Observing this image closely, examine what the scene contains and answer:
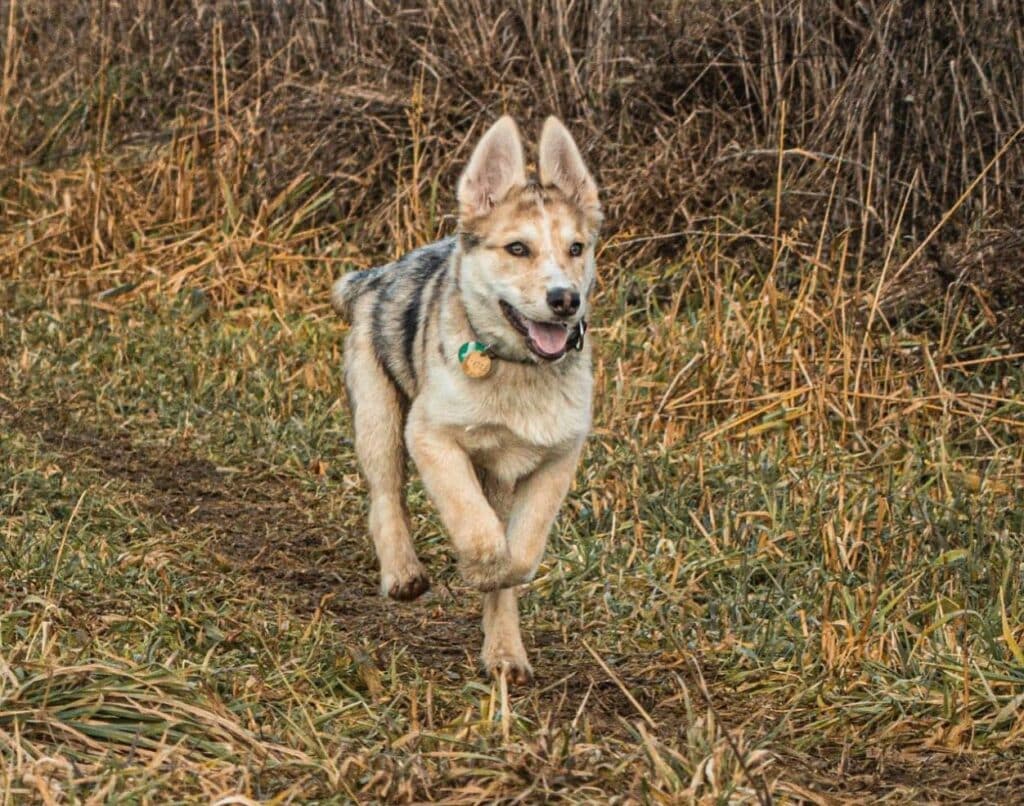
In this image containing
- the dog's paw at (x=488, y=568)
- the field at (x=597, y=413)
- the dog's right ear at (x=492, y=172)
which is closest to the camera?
the field at (x=597, y=413)

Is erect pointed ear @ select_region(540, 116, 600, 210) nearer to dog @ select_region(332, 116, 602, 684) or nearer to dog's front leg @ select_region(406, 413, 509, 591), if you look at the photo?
dog @ select_region(332, 116, 602, 684)

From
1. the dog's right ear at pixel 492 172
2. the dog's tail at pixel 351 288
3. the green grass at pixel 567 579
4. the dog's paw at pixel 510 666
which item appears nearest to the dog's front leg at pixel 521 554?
the dog's paw at pixel 510 666

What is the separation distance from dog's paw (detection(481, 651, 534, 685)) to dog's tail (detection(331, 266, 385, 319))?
1.54 meters

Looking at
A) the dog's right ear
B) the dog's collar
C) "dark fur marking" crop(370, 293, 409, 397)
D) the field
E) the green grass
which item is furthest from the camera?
"dark fur marking" crop(370, 293, 409, 397)

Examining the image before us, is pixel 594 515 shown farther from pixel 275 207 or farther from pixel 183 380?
pixel 275 207

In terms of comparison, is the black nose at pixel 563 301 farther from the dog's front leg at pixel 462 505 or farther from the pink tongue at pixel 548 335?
the dog's front leg at pixel 462 505

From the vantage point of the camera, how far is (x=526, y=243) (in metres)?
4.65

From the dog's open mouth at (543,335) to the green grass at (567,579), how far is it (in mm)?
843

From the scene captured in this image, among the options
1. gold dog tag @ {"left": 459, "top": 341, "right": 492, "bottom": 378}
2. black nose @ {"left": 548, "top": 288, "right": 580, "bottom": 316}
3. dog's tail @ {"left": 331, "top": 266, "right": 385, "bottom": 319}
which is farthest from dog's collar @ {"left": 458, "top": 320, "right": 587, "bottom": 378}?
dog's tail @ {"left": 331, "top": 266, "right": 385, "bottom": 319}

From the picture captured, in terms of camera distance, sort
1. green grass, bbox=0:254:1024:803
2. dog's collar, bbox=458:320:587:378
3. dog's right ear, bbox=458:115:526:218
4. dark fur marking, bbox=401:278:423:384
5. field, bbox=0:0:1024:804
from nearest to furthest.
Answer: green grass, bbox=0:254:1024:803 < field, bbox=0:0:1024:804 < dog's collar, bbox=458:320:587:378 < dog's right ear, bbox=458:115:526:218 < dark fur marking, bbox=401:278:423:384

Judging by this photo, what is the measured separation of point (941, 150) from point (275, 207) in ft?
12.0

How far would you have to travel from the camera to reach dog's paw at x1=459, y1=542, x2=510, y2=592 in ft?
14.3

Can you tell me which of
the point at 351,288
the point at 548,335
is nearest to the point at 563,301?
the point at 548,335

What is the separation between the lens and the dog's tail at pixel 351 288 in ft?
18.3
